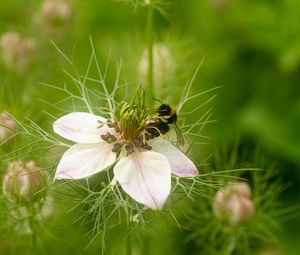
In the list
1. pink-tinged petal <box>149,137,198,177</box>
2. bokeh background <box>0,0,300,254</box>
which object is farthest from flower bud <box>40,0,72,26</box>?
pink-tinged petal <box>149,137,198,177</box>

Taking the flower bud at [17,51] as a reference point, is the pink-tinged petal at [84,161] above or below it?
above

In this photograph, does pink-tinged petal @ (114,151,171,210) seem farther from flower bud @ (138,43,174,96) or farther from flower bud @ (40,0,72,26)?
flower bud @ (40,0,72,26)

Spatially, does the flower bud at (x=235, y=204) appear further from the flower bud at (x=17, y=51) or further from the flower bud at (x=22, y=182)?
the flower bud at (x=17, y=51)

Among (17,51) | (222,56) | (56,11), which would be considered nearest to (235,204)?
(17,51)

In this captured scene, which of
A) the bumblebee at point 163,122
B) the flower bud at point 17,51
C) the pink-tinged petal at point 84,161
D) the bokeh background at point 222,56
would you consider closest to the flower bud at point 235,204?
the bumblebee at point 163,122

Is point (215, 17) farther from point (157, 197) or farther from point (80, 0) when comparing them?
point (157, 197)

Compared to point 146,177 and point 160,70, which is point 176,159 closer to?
point 146,177
